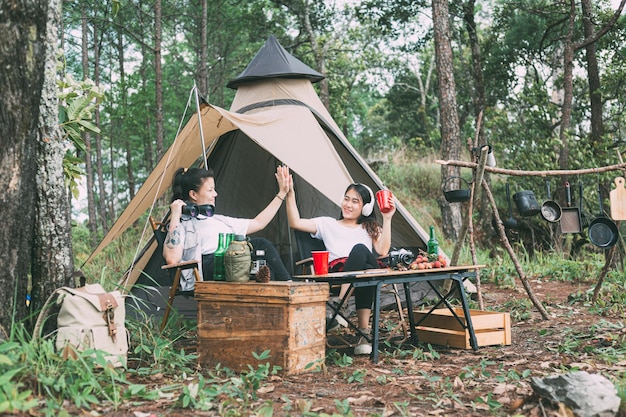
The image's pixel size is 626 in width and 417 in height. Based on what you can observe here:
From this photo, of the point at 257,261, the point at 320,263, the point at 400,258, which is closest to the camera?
the point at 257,261

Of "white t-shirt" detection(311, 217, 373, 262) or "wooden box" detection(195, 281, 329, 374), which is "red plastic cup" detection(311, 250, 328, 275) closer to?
"wooden box" detection(195, 281, 329, 374)

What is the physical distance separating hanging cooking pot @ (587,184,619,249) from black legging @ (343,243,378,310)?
1588 millimetres

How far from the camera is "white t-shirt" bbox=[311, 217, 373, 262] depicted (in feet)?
13.5

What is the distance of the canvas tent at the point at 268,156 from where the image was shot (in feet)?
13.9

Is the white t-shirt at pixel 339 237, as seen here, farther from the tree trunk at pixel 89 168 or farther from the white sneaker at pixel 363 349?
the tree trunk at pixel 89 168

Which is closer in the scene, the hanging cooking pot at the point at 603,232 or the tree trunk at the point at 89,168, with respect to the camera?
the hanging cooking pot at the point at 603,232

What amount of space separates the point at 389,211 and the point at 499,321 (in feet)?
3.07

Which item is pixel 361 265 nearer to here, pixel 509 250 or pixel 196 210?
pixel 196 210

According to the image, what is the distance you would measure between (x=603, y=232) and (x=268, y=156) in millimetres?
2676

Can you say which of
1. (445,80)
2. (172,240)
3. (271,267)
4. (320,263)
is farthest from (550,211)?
(445,80)

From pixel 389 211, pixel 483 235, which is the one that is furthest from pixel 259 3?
pixel 389 211

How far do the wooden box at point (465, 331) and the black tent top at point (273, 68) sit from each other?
223 cm

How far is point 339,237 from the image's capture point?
4156 mm

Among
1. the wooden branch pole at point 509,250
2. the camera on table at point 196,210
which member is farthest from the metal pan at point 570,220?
the camera on table at point 196,210
